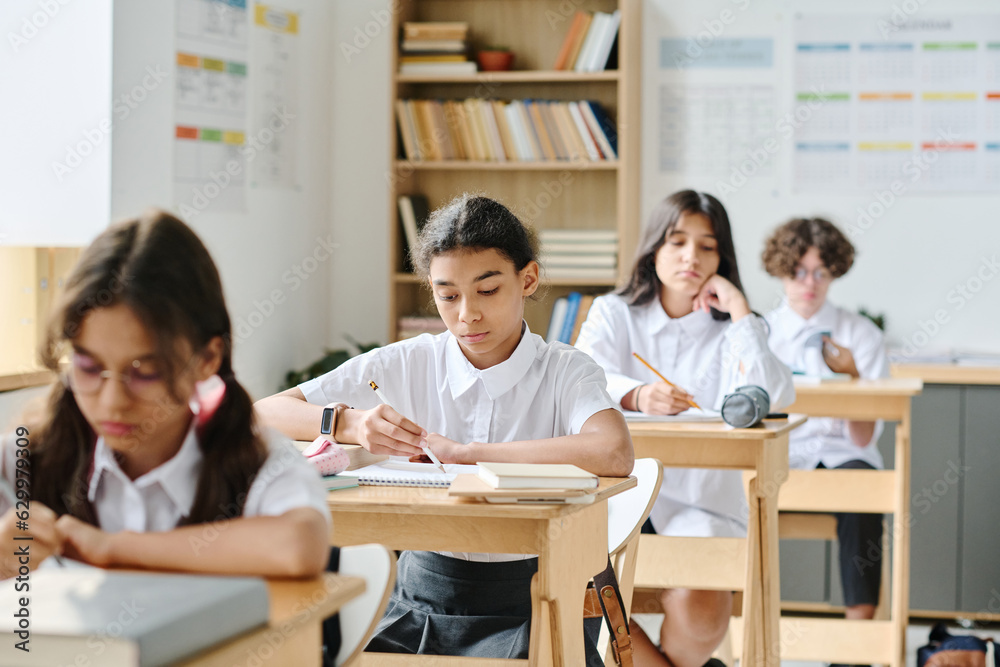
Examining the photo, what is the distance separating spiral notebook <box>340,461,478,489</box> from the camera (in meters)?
1.48

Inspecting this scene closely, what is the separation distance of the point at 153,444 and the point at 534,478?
1.71ft

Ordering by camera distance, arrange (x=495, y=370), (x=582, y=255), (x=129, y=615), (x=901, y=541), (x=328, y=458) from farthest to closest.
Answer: (x=582, y=255), (x=901, y=541), (x=495, y=370), (x=328, y=458), (x=129, y=615)

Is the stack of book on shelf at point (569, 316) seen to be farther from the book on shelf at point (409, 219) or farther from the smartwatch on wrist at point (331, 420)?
the smartwatch on wrist at point (331, 420)

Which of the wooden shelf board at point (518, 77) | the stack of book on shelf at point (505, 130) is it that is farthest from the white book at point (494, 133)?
the wooden shelf board at point (518, 77)

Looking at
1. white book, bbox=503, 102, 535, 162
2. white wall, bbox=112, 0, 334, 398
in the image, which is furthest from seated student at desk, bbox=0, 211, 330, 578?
white book, bbox=503, 102, 535, 162

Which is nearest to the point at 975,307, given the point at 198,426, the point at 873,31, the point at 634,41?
the point at 873,31

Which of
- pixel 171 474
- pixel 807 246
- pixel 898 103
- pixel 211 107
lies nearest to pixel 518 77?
pixel 211 107

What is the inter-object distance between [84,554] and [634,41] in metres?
3.60

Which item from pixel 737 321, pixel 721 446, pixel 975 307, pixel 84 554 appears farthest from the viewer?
pixel 975 307

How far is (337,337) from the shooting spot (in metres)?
4.48

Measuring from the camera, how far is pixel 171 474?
38.3 inches

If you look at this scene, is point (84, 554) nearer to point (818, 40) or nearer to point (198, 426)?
point (198, 426)

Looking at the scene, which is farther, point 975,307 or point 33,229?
point 975,307

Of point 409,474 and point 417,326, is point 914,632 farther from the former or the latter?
point 409,474
